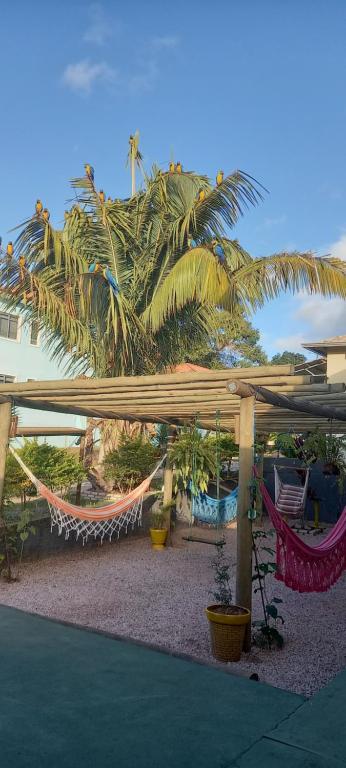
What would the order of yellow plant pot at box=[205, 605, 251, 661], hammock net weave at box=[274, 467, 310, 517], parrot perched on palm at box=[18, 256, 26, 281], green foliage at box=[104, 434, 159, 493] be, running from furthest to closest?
hammock net weave at box=[274, 467, 310, 517] → green foliage at box=[104, 434, 159, 493] → parrot perched on palm at box=[18, 256, 26, 281] → yellow plant pot at box=[205, 605, 251, 661]

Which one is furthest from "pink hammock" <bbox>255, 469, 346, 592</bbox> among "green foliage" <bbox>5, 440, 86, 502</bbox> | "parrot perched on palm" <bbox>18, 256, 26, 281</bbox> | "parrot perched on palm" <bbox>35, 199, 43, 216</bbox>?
"parrot perched on palm" <bbox>35, 199, 43, 216</bbox>

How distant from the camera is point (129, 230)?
8359 mm

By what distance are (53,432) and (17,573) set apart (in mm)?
2049

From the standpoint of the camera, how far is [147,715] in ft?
9.25

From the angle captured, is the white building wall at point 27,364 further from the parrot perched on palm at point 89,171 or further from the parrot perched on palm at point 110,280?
the parrot perched on palm at point 110,280

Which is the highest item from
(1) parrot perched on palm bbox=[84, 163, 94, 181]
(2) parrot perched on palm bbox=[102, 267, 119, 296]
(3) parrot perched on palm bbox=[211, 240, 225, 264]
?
(1) parrot perched on palm bbox=[84, 163, 94, 181]

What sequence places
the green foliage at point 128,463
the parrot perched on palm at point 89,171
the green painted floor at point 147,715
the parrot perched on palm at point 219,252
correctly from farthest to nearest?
1. the green foliage at point 128,463
2. the parrot perched on palm at point 89,171
3. the parrot perched on palm at point 219,252
4. the green painted floor at point 147,715

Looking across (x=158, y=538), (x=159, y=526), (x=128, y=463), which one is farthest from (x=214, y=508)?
(x=128, y=463)

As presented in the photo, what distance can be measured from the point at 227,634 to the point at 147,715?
1.14m

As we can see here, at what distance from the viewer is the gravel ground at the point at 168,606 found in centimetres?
392

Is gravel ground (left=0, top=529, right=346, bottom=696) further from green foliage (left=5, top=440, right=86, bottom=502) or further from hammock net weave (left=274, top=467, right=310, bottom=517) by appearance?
hammock net weave (left=274, top=467, right=310, bottom=517)

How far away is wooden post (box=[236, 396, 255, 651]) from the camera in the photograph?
4.20 meters

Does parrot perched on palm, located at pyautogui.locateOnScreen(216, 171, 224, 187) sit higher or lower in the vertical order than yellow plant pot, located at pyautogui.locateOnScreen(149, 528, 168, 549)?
higher

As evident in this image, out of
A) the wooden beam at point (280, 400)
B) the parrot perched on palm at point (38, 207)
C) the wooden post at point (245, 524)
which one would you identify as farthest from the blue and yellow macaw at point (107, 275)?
the wooden post at point (245, 524)
